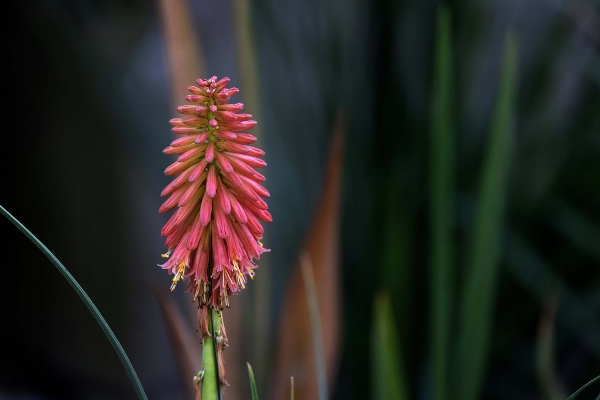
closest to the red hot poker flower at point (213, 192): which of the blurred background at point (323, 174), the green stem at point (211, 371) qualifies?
the green stem at point (211, 371)

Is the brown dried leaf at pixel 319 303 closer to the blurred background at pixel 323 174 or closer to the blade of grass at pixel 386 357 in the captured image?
the blade of grass at pixel 386 357

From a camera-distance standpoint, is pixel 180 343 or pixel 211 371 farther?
pixel 180 343

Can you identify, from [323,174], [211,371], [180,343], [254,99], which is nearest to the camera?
[211,371]

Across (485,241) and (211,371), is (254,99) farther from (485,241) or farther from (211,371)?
(211,371)

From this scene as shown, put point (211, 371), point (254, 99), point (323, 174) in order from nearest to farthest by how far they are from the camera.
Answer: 1. point (211, 371)
2. point (254, 99)
3. point (323, 174)

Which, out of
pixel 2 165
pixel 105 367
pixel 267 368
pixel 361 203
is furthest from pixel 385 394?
pixel 2 165

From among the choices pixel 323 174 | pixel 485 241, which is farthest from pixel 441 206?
pixel 323 174
